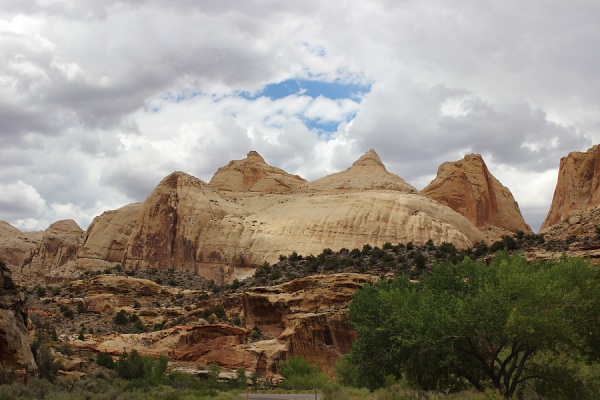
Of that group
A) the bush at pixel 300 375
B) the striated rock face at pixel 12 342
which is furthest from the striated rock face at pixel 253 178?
the striated rock face at pixel 12 342

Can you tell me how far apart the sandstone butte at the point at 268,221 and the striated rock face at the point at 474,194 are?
0.74 ft

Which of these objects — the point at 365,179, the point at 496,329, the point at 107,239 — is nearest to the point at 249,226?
the point at 107,239

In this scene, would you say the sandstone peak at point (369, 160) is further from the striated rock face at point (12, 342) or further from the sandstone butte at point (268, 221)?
the striated rock face at point (12, 342)

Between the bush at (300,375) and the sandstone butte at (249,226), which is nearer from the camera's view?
the bush at (300,375)

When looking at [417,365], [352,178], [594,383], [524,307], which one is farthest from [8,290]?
[352,178]

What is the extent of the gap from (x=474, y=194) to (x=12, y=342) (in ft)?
388

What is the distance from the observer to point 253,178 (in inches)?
5910

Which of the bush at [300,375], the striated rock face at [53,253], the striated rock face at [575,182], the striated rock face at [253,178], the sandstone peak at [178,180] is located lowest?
the bush at [300,375]

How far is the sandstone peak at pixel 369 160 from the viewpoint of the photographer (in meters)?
149

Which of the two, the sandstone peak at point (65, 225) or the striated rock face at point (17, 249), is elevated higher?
the sandstone peak at point (65, 225)

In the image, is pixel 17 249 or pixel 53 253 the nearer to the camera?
pixel 53 253

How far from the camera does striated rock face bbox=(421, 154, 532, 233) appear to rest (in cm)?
13288

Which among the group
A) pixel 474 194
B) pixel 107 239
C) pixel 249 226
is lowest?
pixel 107 239

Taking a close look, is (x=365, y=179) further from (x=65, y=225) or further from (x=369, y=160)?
(x=65, y=225)
